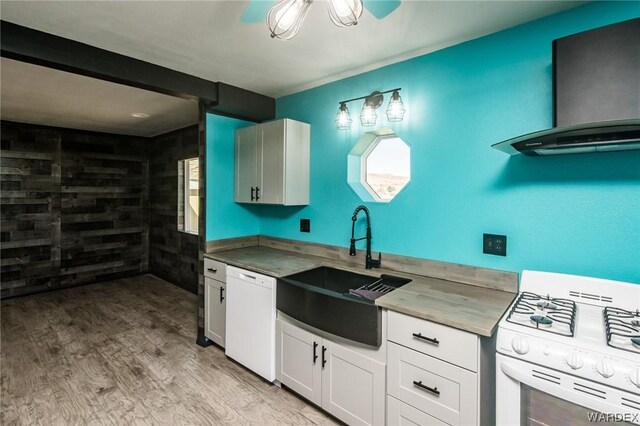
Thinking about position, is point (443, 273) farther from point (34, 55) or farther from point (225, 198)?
point (34, 55)

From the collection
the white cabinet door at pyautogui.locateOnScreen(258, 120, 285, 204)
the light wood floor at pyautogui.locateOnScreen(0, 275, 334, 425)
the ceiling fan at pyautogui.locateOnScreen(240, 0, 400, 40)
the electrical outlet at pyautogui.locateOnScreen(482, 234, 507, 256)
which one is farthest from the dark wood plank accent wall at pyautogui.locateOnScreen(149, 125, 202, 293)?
the electrical outlet at pyautogui.locateOnScreen(482, 234, 507, 256)

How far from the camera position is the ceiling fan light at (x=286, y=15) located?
121 cm

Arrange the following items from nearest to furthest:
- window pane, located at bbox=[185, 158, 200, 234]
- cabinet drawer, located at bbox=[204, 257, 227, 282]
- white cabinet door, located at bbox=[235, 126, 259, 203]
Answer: cabinet drawer, located at bbox=[204, 257, 227, 282] → white cabinet door, located at bbox=[235, 126, 259, 203] → window pane, located at bbox=[185, 158, 200, 234]

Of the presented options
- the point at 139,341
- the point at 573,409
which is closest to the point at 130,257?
the point at 139,341

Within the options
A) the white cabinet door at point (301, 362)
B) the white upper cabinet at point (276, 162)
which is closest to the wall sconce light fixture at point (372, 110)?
the white upper cabinet at point (276, 162)

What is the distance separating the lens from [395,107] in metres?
2.16

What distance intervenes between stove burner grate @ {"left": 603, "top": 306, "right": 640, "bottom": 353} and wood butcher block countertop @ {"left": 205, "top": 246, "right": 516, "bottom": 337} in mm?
380

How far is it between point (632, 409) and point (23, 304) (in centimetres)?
565

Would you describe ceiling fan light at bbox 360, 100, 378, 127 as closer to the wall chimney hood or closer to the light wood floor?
the wall chimney hood

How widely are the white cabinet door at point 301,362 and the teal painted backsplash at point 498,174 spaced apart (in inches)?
33.5

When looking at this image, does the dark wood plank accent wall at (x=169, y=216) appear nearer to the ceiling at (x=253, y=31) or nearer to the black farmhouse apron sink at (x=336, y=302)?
the ceiling at (x=253, y=31)

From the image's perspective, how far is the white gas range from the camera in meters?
1.09

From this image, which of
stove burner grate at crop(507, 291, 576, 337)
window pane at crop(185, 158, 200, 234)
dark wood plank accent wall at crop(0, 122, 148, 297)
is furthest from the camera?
window pane at crop(185, 158, 200, 234)

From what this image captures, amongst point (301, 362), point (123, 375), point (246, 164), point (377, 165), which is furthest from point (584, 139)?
point (123, 375)
